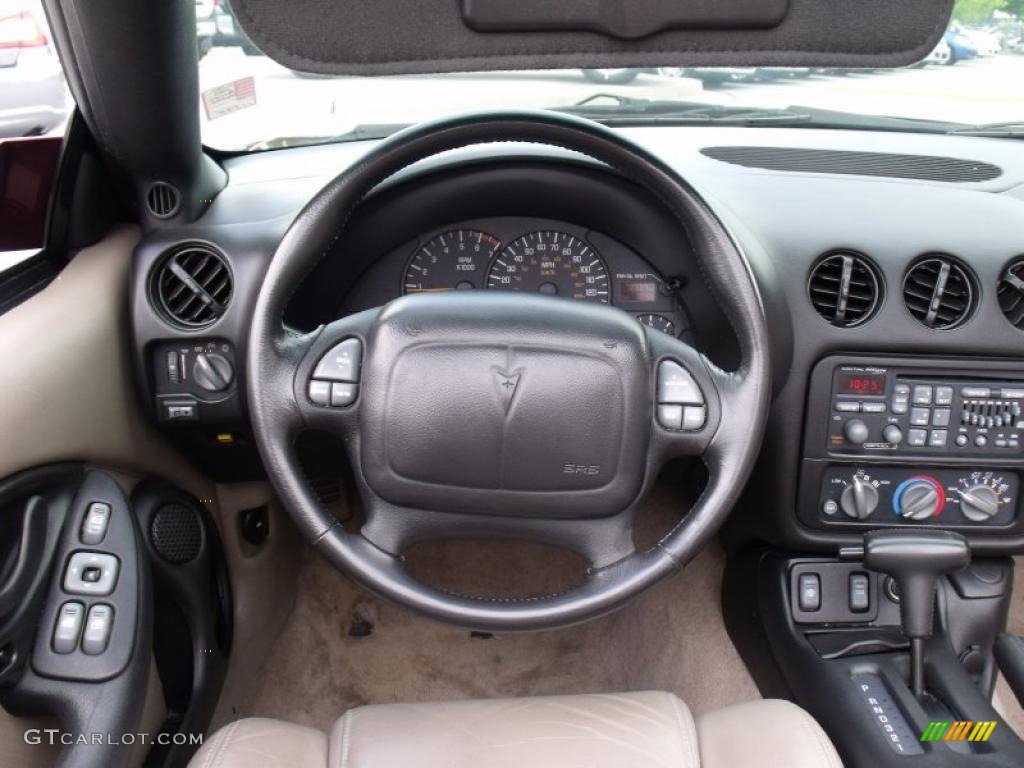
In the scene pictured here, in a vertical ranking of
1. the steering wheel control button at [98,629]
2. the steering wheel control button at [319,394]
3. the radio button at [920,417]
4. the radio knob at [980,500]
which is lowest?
the radio knob at [980,500]

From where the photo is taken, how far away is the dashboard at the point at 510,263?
5.64 feet

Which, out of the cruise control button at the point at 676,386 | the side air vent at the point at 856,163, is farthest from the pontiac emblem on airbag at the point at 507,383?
the side air vent at the point at 856,163

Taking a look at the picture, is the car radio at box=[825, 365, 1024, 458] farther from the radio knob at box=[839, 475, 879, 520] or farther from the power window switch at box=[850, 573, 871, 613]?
the power window switch at box=[850, 573, 871, 613]

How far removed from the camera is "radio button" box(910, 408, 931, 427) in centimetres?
165

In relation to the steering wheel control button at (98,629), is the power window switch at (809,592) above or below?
below

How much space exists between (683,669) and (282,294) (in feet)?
4.31

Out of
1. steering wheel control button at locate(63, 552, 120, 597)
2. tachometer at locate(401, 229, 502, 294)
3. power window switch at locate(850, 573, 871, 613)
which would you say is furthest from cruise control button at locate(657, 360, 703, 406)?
steering wheel control button at locate(63, 552, 120, 597)

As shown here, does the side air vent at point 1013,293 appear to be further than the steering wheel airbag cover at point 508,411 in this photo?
Yes

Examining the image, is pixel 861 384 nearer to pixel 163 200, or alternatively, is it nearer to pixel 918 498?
pixel 918 498

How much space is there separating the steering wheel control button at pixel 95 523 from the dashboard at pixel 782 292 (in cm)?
22

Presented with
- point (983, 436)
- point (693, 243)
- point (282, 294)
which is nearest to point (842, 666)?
point (983, 436)

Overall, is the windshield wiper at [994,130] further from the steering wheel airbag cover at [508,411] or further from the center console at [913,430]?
the steering wheel airbag cover at [508,411]

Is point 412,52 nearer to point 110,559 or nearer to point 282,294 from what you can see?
point 282,294

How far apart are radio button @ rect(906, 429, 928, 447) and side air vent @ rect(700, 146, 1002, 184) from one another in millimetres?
517
